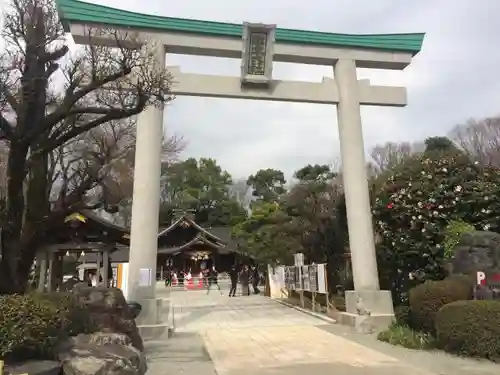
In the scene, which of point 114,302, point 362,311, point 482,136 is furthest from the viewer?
point 482,136

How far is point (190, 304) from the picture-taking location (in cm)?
2169

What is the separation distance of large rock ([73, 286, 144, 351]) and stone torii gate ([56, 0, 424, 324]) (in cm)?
293

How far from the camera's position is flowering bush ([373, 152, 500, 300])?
13703 mm

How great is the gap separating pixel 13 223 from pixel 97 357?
248 centimetres

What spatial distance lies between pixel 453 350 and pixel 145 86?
751 centimetres

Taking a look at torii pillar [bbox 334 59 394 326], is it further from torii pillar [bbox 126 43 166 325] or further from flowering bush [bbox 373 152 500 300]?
torii pillar [bbox 126 43 166 325]

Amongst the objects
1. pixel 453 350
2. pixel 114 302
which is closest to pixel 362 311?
pixel 453 350

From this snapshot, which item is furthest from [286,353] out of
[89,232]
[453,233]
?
[89,232]

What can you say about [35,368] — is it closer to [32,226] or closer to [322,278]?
[32,226]

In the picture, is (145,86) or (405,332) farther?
(405,332)

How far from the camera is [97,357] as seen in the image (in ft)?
21.8

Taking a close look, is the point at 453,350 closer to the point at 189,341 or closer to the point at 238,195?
the point at 189,341

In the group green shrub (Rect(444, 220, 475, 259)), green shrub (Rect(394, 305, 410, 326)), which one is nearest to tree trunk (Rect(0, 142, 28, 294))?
green shrub (Rect(394, 305, 410, 326))

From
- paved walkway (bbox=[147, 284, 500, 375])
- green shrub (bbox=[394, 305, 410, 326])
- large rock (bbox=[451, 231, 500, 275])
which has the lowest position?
paved walkway (bbox=[147, 284, 500, 375])
